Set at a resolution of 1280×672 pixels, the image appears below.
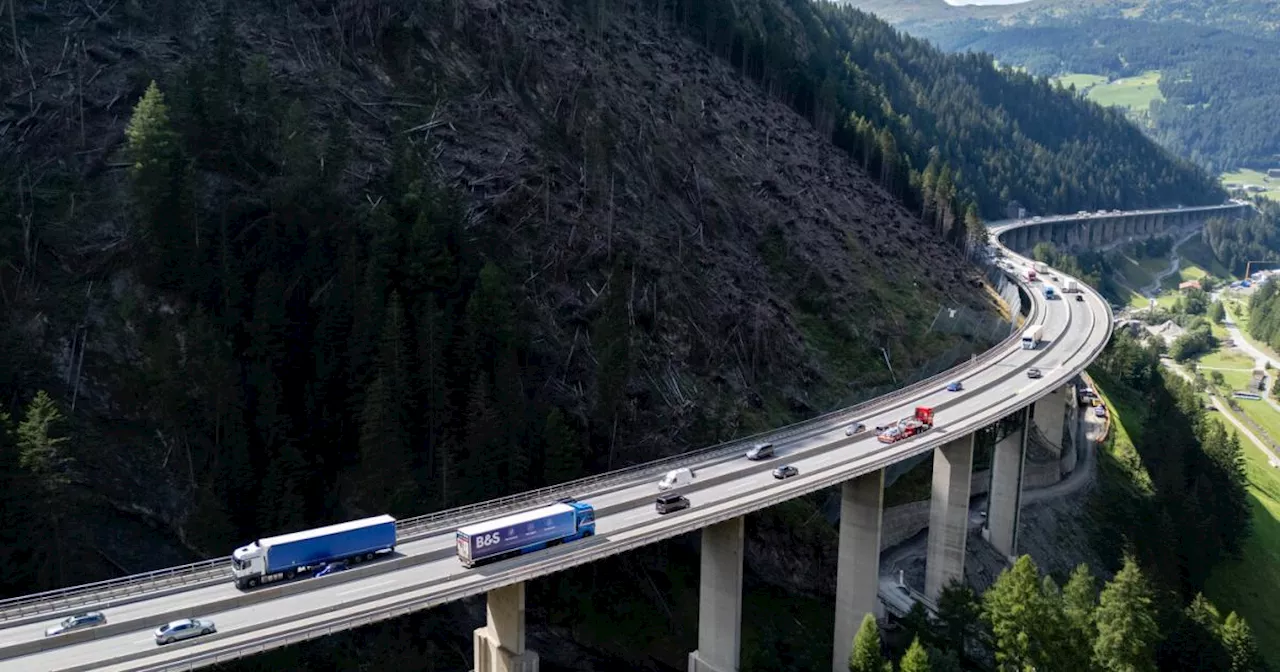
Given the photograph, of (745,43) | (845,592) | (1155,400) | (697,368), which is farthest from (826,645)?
(745,43)

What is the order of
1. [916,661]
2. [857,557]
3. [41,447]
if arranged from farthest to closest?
[857,557]
[916,661]
[41,447]

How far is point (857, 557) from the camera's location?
6338cm

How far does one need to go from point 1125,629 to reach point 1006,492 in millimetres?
24849

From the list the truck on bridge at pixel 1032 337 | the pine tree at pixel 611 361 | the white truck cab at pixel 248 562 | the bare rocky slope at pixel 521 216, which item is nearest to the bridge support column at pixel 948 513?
the bare rocky slope at pixel 521 216

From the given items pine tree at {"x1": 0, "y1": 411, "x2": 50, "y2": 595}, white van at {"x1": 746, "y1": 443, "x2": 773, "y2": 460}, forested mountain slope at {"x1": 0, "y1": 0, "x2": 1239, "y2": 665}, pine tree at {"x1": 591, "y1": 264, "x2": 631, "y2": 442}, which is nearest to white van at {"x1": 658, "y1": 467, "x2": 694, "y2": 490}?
white van at {"x1": 746, "y1": 443, "x2": 773, "y2": 460}

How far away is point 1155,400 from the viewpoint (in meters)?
128

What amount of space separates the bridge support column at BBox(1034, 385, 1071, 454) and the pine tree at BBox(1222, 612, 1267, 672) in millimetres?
27773

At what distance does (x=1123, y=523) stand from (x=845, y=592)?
149 ft

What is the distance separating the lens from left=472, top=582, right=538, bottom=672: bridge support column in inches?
1847

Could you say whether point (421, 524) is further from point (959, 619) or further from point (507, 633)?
point (959, 619)

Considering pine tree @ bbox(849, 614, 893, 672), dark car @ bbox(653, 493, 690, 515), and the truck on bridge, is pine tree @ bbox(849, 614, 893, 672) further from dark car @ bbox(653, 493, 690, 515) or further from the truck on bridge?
the truck on bridge

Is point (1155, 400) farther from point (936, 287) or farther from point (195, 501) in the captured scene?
point (195, 501)

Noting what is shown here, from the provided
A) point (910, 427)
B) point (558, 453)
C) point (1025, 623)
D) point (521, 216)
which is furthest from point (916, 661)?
point (521, 216)

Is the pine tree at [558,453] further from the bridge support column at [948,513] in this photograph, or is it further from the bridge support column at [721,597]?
the bridge support column at [948,513]
